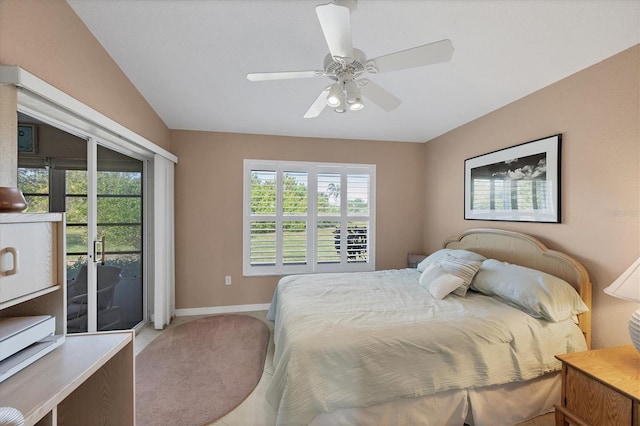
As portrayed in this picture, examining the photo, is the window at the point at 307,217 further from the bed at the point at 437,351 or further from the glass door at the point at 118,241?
the bed at the point at 437,351

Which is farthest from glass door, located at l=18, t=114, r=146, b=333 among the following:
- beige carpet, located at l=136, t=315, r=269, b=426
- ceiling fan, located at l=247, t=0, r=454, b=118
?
ceiling fan, located at l=247, t=0, r=454, b=118

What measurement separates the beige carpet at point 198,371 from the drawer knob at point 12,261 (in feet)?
4.46

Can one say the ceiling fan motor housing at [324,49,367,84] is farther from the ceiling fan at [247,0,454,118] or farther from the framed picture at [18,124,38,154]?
the framed picture at [18,124,38,154]

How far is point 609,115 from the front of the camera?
181 cm

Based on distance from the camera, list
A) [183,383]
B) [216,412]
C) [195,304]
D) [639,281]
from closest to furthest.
A: [639,281] < [216,412] < [183,383] < [195,304]

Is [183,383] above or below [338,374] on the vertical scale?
below

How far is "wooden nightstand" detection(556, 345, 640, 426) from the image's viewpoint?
1.20m

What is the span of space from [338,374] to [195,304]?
2.64 metres

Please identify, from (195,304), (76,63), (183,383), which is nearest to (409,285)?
(183,383)

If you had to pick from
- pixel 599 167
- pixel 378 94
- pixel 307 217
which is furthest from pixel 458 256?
pixel 307 217

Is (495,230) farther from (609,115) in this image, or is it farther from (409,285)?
(609,115)

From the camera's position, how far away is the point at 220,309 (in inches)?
137

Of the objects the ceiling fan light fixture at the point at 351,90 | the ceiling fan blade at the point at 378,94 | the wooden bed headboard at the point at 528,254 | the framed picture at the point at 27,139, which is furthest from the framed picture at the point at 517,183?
the framed picture at the point at 27,139

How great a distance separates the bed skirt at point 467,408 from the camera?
150cm
